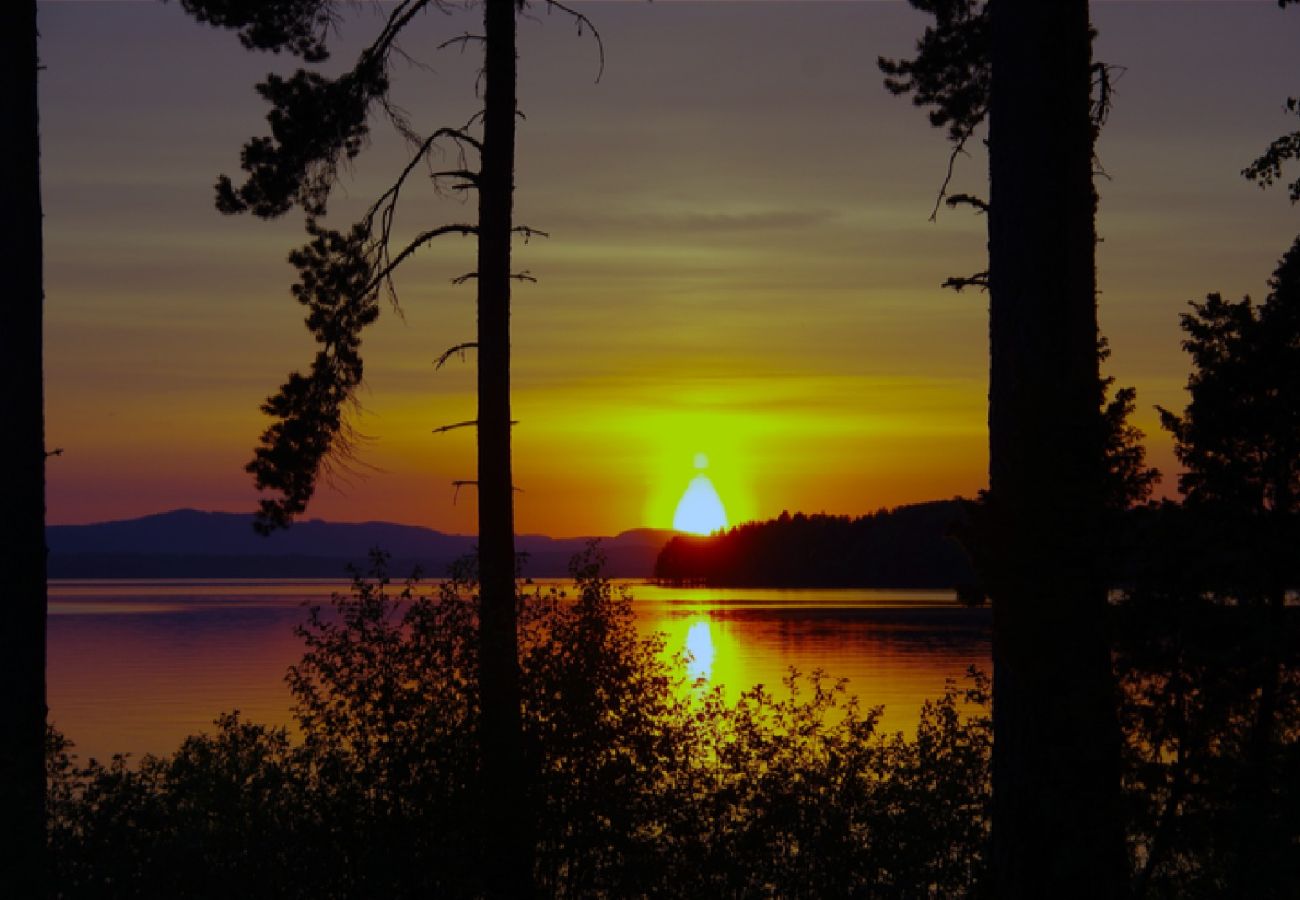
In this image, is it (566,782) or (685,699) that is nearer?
→ (566,782)

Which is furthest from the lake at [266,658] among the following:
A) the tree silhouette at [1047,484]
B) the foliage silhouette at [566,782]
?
the tree silhouette at [1047,484]

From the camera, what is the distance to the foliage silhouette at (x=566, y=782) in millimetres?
13070

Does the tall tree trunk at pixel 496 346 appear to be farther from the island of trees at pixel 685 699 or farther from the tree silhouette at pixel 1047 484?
→ the tree silhouette at pixel 1047 484

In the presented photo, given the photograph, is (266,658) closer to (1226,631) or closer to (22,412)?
(22,412)

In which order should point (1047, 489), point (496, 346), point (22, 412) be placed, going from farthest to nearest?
point (496, 346), point (22, 412), point (1047, 489)

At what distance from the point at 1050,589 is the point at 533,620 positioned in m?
7.85

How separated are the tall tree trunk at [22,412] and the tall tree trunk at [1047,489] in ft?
23.1

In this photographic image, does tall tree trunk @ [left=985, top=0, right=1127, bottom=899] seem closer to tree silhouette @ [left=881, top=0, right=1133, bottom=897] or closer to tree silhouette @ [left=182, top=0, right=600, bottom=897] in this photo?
tree silhouette @ [left=881, top=0, right=1133, bottom=897]

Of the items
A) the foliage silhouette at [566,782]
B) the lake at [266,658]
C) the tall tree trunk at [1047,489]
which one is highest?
the tall tree trunk at [1047,489]

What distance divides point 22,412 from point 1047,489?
7749 millimetres

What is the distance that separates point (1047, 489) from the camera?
7.55 metres

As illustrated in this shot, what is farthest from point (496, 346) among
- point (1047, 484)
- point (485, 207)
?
point (1047, 484)

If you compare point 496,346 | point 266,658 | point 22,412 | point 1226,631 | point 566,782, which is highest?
point 496,346

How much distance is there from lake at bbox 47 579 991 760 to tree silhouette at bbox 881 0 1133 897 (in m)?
5.04
